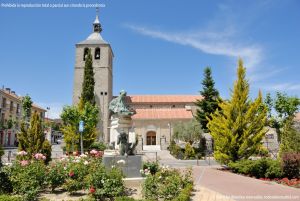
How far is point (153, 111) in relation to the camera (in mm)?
44094

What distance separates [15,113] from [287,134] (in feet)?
155

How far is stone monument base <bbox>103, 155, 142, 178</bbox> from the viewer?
9.41 m

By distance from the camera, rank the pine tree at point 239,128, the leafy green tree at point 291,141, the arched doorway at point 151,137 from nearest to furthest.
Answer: the leafy green tree at point 291,141, the pine tree at point 239,128, the arched doorway at point 151,137

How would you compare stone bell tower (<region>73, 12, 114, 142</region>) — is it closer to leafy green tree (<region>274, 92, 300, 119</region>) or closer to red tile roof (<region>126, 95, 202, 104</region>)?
red tile roof (<region>126, 95, 202, 104</region>)

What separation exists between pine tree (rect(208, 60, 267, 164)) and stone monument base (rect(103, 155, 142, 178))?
7.29 meters

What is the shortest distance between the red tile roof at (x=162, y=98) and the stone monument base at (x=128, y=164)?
126 feet

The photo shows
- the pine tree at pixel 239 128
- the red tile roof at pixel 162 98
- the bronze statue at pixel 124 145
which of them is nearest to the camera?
the bronze statue at pixel 124 145

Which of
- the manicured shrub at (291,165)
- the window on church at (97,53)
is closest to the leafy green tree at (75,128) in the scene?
the manicured shrub at (291,165)

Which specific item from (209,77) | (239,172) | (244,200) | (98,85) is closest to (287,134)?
(239,172)

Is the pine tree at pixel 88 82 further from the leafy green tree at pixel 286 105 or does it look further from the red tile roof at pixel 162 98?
the leafy green tree at pixel 286 105

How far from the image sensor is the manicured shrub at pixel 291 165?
441 inches

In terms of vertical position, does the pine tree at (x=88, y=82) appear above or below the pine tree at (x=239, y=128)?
above

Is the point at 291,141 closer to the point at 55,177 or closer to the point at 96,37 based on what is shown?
the point at 55,177

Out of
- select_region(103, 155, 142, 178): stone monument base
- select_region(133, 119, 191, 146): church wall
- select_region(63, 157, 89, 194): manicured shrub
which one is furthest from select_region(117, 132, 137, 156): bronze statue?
select_region(133, 119, 191, 146): church wall
